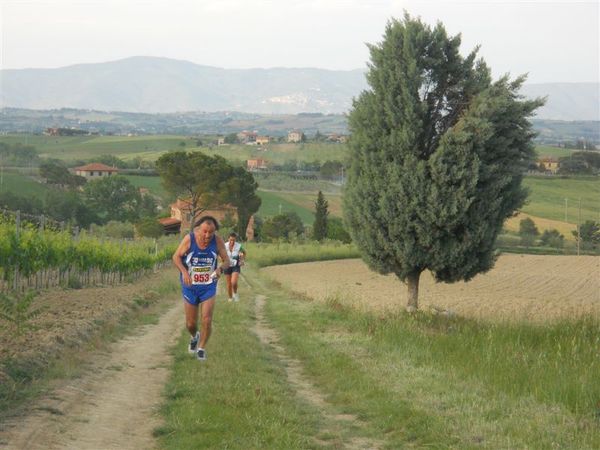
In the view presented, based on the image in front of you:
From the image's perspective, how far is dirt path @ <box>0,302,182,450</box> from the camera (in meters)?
7.07

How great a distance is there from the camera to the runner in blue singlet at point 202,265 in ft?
38.3

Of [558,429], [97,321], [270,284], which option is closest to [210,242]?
[97,321]

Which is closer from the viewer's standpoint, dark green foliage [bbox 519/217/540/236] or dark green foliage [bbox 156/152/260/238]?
dark green foliage [bbox 156/152/260/238]

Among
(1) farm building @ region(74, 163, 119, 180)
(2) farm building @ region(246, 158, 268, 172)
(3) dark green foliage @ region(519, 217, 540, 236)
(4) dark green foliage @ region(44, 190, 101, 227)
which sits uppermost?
(2) farm building @ region(246, 158, 268, 172)

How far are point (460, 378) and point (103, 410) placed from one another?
4.47 metres

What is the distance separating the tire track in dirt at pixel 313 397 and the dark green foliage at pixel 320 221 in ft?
252

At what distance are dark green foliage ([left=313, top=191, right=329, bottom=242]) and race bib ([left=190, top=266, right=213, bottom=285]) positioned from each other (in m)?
81.1

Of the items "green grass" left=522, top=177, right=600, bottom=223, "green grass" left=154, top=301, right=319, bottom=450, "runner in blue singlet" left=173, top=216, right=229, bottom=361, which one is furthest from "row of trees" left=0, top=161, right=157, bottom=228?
"green grass" left=154, top=301, right=319, bottom=450

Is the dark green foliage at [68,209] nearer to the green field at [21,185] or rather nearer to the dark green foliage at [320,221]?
the green field at [21,185]

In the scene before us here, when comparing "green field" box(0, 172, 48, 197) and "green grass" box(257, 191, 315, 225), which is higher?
"green field" box(0, 172, 48, 197)

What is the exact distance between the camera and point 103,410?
834 centimetres

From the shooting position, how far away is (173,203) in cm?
9594

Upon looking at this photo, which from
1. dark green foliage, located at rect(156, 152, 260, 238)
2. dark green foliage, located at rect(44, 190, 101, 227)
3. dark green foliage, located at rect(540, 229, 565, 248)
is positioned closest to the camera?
dark green foliage, located at rect(156, 152, 260, 238)

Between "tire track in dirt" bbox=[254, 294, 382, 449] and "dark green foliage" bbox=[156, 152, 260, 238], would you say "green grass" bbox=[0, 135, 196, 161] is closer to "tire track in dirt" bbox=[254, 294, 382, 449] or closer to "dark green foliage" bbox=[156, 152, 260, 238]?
"dark green foliage" bbox=[156, 152, 260, 238]
